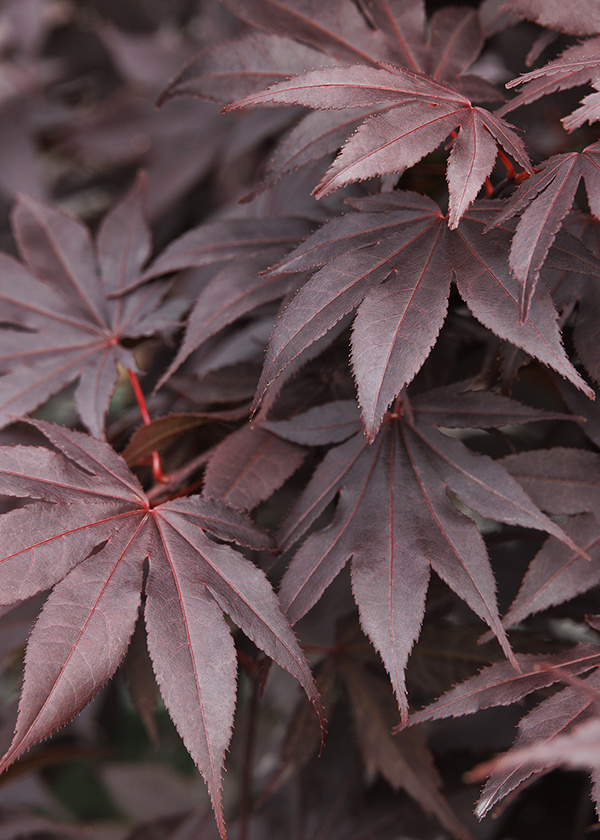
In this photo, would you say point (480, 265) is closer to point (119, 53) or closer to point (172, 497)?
point (172, 497)

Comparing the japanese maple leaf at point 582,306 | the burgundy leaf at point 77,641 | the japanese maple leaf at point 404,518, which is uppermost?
the burgundy leaf at point 77,641

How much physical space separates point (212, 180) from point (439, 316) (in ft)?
3.26

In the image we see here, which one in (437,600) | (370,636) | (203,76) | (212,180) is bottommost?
(437,600)

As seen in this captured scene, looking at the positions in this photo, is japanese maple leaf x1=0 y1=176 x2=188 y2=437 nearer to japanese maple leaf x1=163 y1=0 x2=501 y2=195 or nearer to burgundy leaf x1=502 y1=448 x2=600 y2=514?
japanese maple leaf x1=163 y1=0 x2=501 y2=195

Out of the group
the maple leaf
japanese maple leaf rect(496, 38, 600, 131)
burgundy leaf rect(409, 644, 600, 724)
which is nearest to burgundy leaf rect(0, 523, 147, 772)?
burgundy leaf rect(409, 644, 600, 724)

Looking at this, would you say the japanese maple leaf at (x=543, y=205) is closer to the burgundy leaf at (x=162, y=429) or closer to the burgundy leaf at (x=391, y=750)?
the burgundy leaf at (x=162, y=429)

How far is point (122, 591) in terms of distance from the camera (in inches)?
19.0

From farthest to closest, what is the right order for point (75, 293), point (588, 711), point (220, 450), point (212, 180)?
point (212, 180), point (75, 293), point (220, 450), point (588, 711)

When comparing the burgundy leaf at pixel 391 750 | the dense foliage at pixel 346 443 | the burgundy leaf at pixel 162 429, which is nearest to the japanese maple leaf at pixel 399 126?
the dense foliage at pixel 346 443

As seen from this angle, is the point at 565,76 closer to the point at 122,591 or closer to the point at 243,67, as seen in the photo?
the point at 243,67

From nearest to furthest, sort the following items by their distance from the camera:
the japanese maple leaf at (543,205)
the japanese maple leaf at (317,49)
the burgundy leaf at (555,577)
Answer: the japanese maple leaf at (543,205) → the burgundy leaf at (555,577) → the japanese maple leaf at (317,49)

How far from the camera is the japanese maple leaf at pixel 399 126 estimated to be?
429mm

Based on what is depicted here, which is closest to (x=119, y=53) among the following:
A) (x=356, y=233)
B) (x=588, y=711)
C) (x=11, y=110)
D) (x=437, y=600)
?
(x=11, y=110)

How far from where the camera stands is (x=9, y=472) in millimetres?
494
